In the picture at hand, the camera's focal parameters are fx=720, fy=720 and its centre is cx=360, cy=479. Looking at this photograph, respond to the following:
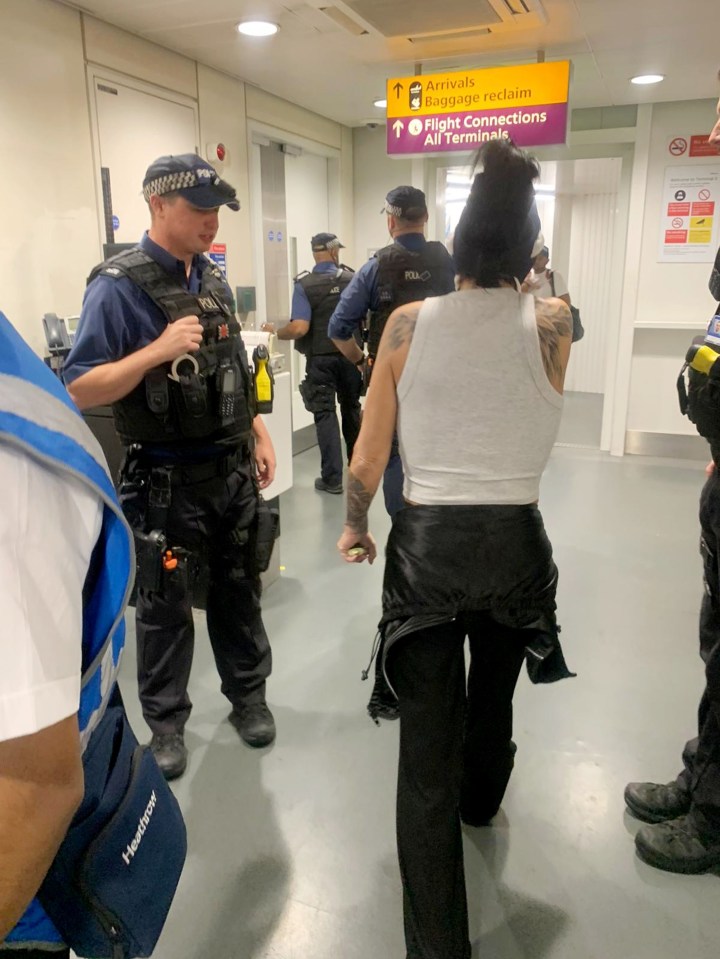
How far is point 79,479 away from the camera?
55cm

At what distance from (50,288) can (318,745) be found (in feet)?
8.16

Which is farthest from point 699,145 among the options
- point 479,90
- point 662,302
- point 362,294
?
point 362,294

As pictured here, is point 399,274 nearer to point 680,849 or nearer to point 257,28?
point 257,28

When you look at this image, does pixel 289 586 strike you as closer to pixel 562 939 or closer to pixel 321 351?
pixel 321 351

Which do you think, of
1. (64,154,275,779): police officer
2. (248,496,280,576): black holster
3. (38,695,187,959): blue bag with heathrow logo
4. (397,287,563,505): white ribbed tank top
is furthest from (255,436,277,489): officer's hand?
(38,695,187,959): blue bag with heathrow logo

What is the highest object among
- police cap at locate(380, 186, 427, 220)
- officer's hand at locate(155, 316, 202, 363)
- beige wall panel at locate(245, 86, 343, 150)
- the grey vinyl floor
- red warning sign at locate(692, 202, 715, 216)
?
beige wall panel at locate(245, 86, 343, 150)

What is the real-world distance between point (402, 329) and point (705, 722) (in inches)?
48.3

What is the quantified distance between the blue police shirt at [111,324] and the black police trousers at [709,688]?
1467 mm

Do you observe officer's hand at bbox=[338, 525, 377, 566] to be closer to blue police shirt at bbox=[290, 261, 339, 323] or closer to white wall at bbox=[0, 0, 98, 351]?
white wall at bbox=[0, 0, 98, 351]

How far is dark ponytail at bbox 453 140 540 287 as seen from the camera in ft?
4.42

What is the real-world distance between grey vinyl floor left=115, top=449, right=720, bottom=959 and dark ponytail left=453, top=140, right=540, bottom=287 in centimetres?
142

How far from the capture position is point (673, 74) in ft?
14.8

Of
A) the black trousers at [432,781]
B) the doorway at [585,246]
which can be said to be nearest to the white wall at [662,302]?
the doorway at [585,246]

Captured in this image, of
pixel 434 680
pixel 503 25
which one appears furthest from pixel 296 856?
pixel 503 25
